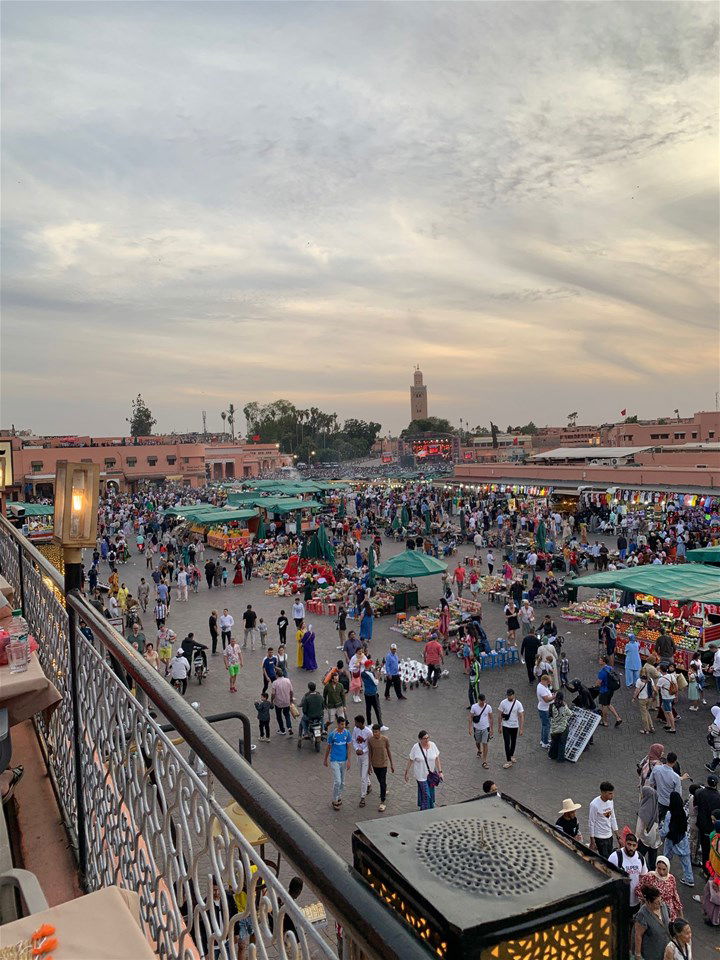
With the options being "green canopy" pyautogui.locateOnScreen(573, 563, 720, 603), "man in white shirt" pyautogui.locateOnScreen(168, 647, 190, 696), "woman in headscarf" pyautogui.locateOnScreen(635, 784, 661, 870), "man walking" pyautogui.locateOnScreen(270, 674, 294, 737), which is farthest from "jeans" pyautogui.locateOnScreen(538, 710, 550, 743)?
"man in white shirt" pyautogui.locateOnScreen(168, 647, 190, 696)

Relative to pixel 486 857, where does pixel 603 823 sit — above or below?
below

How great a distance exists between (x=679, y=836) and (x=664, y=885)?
4.90 ft

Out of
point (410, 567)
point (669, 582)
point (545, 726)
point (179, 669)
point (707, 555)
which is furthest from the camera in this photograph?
point (707, 555)

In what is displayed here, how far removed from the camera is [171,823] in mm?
1965

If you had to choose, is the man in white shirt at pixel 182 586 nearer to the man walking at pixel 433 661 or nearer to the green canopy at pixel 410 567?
the green canopy at pixel 410 567

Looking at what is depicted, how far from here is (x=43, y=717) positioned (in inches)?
189

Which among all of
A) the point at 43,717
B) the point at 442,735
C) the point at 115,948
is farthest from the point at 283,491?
the point at 115,948

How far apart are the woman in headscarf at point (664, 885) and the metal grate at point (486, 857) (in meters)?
5.83

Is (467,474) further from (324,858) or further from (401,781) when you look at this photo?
(324,858)

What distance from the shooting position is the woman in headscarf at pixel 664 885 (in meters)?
5.63

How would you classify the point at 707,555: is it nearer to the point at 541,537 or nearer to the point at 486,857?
the point at 541,537

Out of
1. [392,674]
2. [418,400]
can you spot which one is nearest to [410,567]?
[392,674]

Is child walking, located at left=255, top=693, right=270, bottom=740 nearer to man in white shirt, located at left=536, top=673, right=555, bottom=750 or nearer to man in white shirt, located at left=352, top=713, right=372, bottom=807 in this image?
man in white shirt, located at left=352, top=713, right=372, bottom=807

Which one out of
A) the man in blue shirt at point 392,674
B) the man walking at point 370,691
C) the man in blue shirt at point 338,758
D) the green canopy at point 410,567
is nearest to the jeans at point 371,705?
the man walking at point 370,691
